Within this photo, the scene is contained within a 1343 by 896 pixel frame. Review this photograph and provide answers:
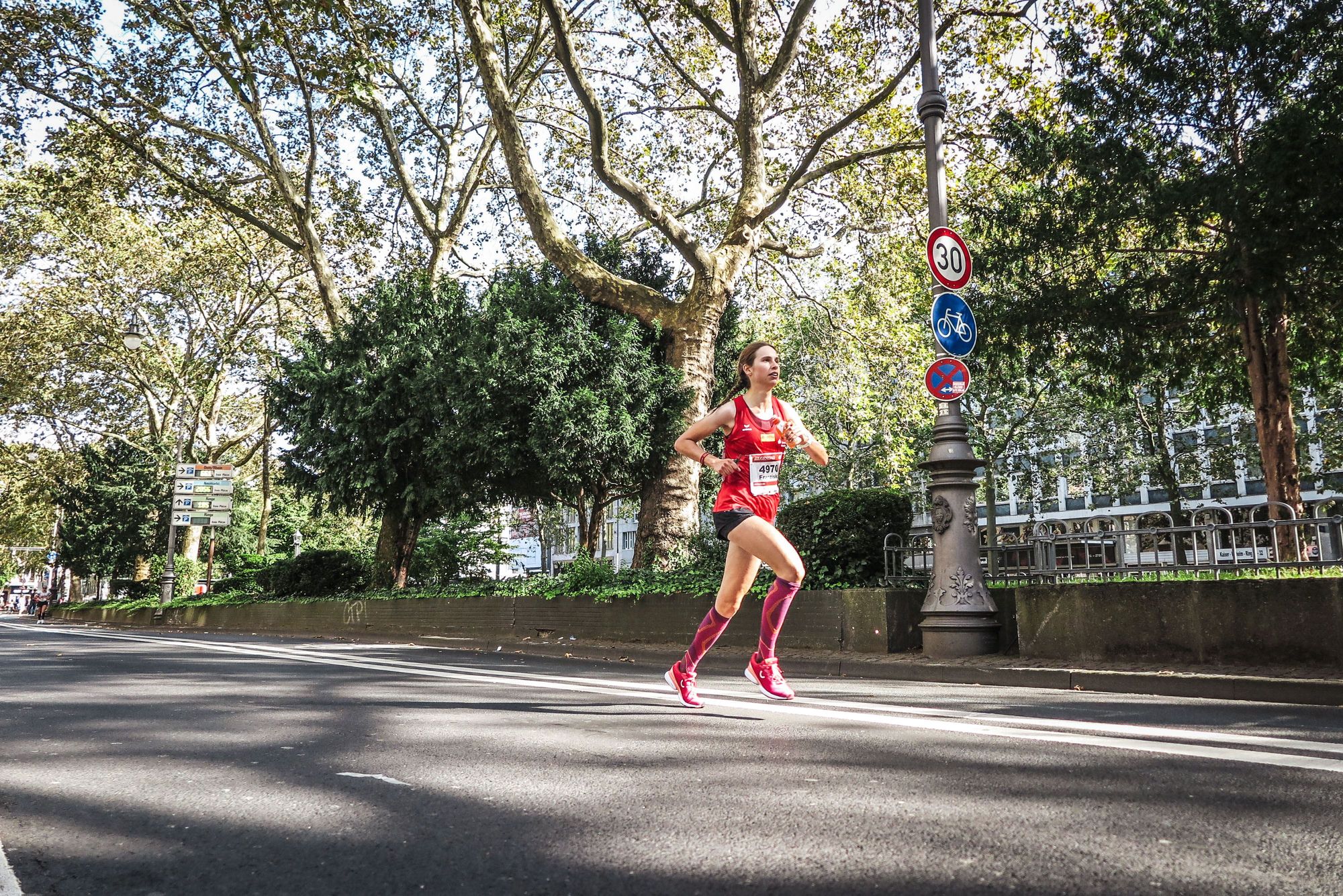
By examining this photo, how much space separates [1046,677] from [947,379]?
3.13 metres

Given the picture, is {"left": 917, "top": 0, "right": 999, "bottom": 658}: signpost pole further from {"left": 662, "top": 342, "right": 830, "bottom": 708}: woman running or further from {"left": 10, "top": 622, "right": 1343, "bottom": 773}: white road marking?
{"left": 662, "top": 342, "right": 830, "bottom": 708}: woman running

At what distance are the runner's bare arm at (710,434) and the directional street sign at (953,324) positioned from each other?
4296 mm

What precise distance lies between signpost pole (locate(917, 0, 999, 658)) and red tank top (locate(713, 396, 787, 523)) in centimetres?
392

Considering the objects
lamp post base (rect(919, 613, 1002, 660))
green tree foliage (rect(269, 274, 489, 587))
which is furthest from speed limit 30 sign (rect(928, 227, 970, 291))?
green tree foliage (rect(269, 274, 489, 587))

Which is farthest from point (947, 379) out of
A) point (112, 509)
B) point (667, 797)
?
point (112, 509)

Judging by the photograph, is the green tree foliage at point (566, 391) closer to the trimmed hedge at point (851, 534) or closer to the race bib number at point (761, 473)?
the trimmed hedge at point (851, 534)

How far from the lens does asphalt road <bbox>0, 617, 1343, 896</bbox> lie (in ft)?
7.73

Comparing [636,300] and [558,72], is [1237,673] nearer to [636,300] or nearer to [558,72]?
[636,300]

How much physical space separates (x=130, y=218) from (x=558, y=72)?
16.4 meters

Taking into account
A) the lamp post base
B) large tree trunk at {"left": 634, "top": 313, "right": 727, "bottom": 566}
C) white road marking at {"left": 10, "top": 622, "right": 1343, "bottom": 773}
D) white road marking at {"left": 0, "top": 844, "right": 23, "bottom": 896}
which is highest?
large tree trunk at {"left": 634, "top": 313, "right": 727, "bottom": 566}

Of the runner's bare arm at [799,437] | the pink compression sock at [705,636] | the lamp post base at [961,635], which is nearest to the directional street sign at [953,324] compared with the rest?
the lamp post base at [961,635]

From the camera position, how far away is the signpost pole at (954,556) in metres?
8.95

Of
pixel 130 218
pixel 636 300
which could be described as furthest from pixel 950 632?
pixel 130 218

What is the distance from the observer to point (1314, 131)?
10.3m
